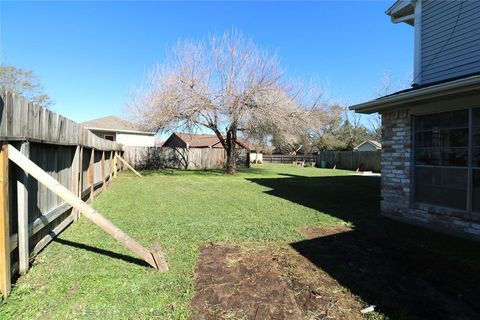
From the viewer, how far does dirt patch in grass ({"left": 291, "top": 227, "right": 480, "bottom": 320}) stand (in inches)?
118

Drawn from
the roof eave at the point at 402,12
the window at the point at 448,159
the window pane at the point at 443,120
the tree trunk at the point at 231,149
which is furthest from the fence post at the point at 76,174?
the tree trunk at the point at 231,149

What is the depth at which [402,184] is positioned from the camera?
665cm

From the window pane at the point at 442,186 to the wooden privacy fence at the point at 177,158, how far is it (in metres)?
20.1

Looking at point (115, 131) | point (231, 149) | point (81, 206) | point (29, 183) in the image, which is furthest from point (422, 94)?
point (115, 131)

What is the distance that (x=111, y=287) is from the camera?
3.28 m

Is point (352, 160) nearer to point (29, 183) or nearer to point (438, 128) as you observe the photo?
point (438, 128)

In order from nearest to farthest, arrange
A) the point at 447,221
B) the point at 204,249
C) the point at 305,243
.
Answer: the point at 204,249 < the point at 305,243 < the point at 447,221

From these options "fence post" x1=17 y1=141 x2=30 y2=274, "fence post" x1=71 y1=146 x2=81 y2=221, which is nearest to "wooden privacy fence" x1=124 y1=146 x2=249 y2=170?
"fence post" x1=71 y1=146 x2=81 y2=221

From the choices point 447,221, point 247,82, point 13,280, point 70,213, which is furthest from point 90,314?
point 247,82

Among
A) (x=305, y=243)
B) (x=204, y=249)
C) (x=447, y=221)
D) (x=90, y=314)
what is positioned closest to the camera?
(x=90, y=314)

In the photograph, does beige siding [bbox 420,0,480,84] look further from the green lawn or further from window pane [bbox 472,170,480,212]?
the green lawn

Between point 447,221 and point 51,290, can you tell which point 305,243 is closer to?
point 447,221

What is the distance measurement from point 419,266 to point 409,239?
135 centimetres

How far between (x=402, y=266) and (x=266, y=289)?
1.89 metres
